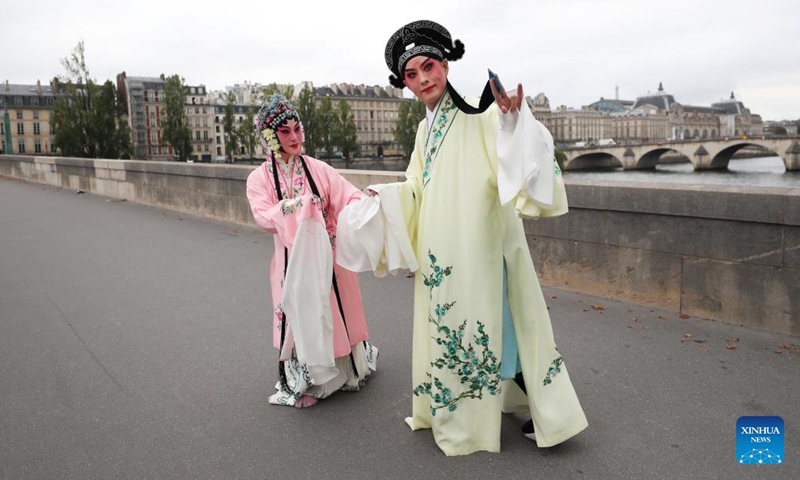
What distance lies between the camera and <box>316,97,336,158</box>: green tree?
69963 mm

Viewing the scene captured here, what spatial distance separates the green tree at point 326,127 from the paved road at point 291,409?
2559 inches

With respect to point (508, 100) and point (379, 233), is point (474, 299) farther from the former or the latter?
point (508, 100)

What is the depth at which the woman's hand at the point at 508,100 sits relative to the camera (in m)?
2.54

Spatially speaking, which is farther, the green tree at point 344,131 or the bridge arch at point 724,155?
the green tree at point 344,131

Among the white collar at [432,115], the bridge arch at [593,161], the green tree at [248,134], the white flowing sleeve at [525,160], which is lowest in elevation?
the white flowing sleeve at [525,160]

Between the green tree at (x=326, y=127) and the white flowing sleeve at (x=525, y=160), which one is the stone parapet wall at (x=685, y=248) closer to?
the white flowing sleeve at (x=525, y=160)

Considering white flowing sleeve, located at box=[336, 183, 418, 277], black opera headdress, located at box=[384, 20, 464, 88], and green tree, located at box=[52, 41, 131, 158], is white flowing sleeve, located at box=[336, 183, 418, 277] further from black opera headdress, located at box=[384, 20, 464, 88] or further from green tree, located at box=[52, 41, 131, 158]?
green tree, located at box=[52, 41, 131, 158]

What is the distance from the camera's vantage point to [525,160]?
2.57m

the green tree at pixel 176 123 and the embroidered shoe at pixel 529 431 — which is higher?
the green tree at pixel 176 123

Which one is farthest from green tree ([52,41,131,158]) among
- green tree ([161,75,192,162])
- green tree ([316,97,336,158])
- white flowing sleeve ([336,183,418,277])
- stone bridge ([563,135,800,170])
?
stone bridge ([563,135,800,170])

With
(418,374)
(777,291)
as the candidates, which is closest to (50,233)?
(418,374)

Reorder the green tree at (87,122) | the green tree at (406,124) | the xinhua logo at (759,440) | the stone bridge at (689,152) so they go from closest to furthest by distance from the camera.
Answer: the xinhua logo at (759,440), the green tree at (87,122), the stone bridge at (689,152), the green tree at (406,124)

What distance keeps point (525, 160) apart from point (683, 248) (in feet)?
9.08

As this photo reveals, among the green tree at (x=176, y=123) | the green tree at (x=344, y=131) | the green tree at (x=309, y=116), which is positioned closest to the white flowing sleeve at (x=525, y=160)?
the green tree at (x=176, y=123)
